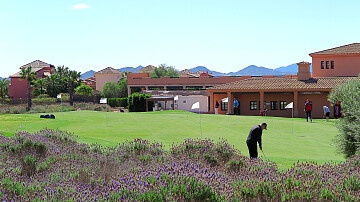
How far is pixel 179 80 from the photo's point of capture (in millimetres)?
88125

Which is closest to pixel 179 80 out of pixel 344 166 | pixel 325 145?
pixel 325 145

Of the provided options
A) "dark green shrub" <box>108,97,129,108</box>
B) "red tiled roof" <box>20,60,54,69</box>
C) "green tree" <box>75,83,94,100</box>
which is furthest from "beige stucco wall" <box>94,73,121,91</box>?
"dark green shrub" <box>108,97,129,108</box>

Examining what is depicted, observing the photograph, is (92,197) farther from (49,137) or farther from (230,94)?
(230,94)

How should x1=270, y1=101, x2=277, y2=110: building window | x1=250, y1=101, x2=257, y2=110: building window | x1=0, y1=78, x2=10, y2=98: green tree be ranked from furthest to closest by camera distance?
1. x1=0, y1=78, x2=10, y2=98: green tree
2. x1=250, y1=101, x2=257, y2=110: building window
3. x1=270, y1=101, x2=277, y2=110: building window

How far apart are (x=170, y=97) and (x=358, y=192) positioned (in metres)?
65.5

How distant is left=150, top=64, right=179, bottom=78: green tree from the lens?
128500 mm

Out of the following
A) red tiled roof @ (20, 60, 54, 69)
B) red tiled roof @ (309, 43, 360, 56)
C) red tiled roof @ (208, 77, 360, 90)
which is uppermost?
red tiled roof @ (20, 60, 54, 69)

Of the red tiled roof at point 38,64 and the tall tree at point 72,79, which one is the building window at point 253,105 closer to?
the tall tree at point 72,79

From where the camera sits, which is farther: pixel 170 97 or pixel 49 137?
pixel 170 97

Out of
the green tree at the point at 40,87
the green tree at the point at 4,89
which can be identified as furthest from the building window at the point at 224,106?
the green tree at the point at 4,89

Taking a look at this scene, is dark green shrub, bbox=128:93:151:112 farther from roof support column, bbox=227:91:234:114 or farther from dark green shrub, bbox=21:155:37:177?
dark green shrub, bbox=21:155:37:177

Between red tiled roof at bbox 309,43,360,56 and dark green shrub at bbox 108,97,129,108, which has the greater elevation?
red tiled roof at bbox 309,43,360,56

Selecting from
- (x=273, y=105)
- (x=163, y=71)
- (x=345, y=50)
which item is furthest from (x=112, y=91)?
(x=345, y=50)

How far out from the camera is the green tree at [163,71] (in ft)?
422
